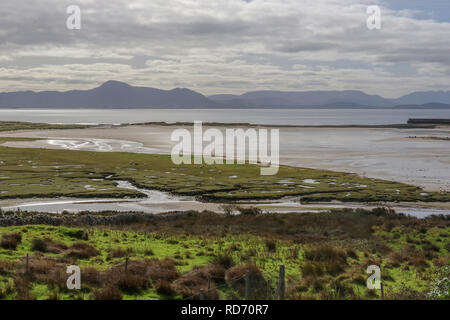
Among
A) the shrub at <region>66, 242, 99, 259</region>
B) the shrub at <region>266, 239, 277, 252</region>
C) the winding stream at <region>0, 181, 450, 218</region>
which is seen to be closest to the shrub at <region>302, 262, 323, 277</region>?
the shrub at <region>266, 239, 277, 252</region>

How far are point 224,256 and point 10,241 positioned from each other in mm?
10295

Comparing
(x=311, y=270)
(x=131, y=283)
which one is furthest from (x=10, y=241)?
(x=311, y=270)

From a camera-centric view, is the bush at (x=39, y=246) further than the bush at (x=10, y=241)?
Yes

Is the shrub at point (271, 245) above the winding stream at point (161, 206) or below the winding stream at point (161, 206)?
above

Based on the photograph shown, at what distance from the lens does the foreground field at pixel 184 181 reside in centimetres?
5059

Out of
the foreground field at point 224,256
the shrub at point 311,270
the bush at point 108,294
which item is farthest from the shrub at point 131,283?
the shrub at point 311,270

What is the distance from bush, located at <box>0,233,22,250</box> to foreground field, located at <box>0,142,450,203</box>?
2829cm

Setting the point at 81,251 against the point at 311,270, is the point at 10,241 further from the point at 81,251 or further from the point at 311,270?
the point at 311,270

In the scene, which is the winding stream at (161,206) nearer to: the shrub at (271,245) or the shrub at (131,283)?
the shrub at (271,245)

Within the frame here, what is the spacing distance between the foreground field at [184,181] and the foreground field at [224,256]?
13.4m

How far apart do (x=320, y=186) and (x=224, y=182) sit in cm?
1249

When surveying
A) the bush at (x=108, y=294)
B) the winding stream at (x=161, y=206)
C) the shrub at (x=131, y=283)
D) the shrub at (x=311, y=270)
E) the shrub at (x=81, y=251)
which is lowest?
the winding stream at (x=161, y=206)

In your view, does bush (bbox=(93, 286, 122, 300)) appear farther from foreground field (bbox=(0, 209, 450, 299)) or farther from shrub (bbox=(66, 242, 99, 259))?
shrub (bbox=(66, 242, 99, 259))
